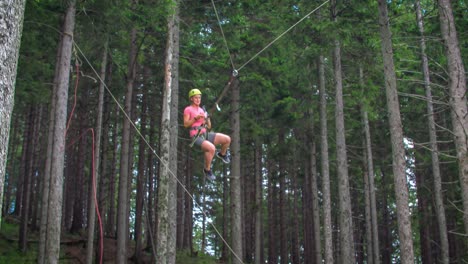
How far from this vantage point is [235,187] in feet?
47.1

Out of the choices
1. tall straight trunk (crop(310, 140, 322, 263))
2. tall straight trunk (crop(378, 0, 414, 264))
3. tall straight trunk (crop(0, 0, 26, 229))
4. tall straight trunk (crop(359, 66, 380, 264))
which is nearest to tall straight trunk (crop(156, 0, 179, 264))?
tall straight trunk (crop(378, 0, 414, 264))

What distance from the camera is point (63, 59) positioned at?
9.88m

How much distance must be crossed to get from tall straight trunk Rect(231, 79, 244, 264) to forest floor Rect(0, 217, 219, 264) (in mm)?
4969

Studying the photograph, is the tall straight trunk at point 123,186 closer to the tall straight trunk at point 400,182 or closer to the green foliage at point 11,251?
the green foliage at point 11,251

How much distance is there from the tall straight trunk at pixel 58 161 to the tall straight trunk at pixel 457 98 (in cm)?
820

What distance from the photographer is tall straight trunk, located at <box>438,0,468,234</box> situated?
921cm

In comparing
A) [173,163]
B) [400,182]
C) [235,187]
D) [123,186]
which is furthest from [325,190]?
[123,186]

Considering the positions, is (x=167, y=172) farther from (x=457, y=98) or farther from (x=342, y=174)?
(x=457, y=98)

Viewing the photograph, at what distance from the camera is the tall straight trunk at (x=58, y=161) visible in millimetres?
9359

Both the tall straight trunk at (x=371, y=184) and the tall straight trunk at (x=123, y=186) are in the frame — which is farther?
the tall straight trunk at (x=371, y=184)

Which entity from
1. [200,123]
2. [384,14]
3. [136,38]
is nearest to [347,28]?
[384,14]

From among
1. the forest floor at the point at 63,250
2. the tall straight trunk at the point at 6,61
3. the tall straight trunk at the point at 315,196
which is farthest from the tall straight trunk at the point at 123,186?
the tall straight trunk at the point at 6,61

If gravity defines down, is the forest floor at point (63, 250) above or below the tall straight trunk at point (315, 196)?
below

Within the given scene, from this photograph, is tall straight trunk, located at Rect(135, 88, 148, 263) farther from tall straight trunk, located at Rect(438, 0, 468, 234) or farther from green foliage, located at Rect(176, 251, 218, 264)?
tall straight trunk, located at Rect(438, 0, 468, 234)
